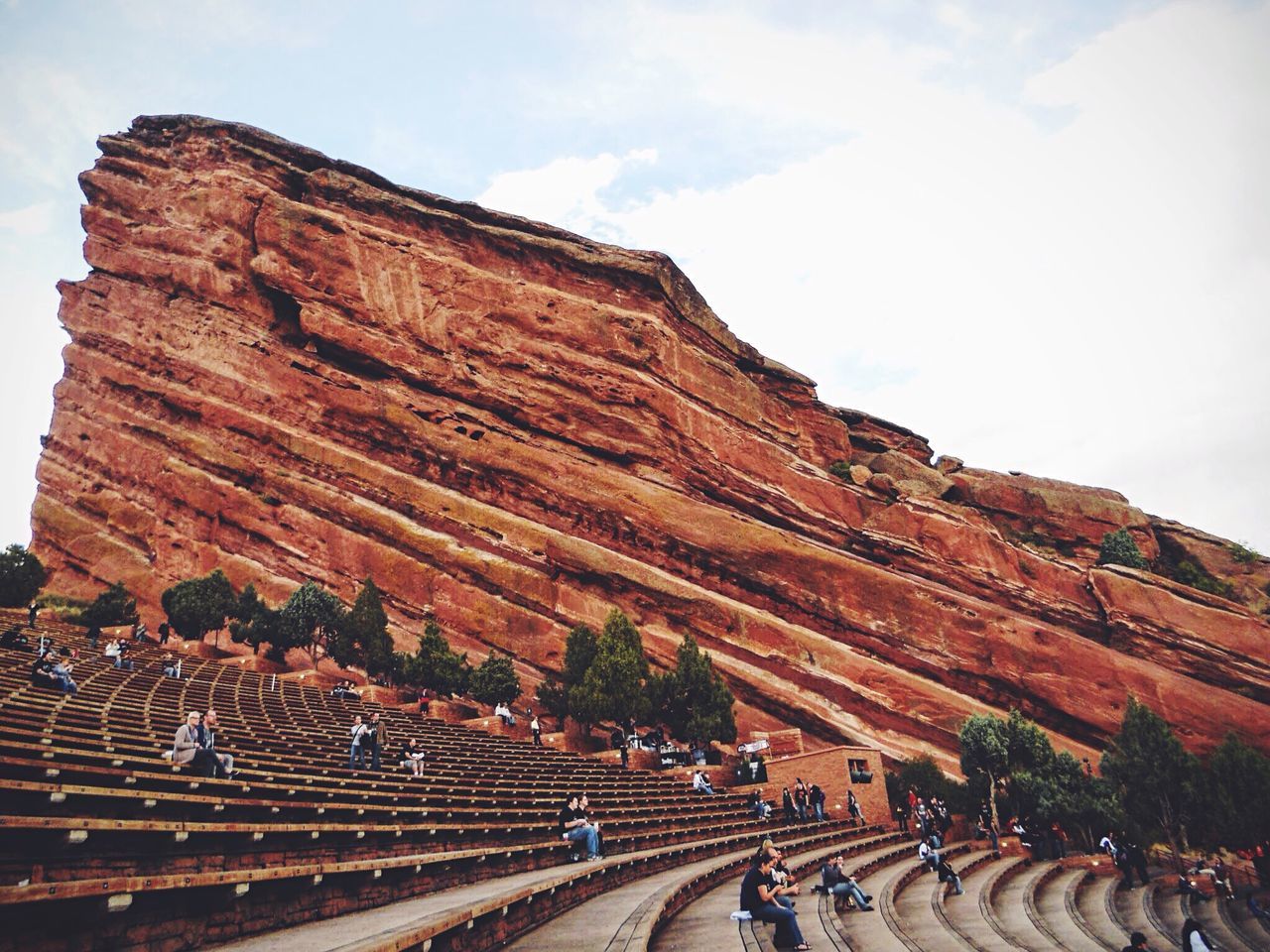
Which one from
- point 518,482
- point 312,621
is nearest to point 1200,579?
point 518,482

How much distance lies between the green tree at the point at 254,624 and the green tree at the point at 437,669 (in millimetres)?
6454

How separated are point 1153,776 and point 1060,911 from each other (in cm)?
1926

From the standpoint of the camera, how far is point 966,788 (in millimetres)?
34125

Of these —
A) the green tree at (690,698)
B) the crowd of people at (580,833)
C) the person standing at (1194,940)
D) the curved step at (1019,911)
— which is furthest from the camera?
the green tree at (690,698)

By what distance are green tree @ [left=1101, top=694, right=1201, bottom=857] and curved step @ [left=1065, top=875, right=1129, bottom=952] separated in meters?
9.71

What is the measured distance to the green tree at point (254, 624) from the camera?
113ft

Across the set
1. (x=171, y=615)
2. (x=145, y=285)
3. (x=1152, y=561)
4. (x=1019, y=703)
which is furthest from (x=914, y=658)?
(x=145, y=285)

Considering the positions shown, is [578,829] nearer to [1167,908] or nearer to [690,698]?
[1167,908]

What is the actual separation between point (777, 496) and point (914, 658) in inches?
514

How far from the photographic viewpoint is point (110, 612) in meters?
34.6

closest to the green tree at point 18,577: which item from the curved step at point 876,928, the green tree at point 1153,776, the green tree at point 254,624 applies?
the green tree at point 254,624

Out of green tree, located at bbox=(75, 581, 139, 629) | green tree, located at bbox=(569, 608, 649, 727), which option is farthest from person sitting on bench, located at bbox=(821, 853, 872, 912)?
green tree, located at bbox=(75, 581, 139, 629)

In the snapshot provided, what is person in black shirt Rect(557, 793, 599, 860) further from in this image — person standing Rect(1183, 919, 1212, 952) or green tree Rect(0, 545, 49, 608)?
green tree Rect(0, 545, 49, 608)

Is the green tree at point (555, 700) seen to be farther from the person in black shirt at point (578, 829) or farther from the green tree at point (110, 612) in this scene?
the green tree at point (110, 612)
